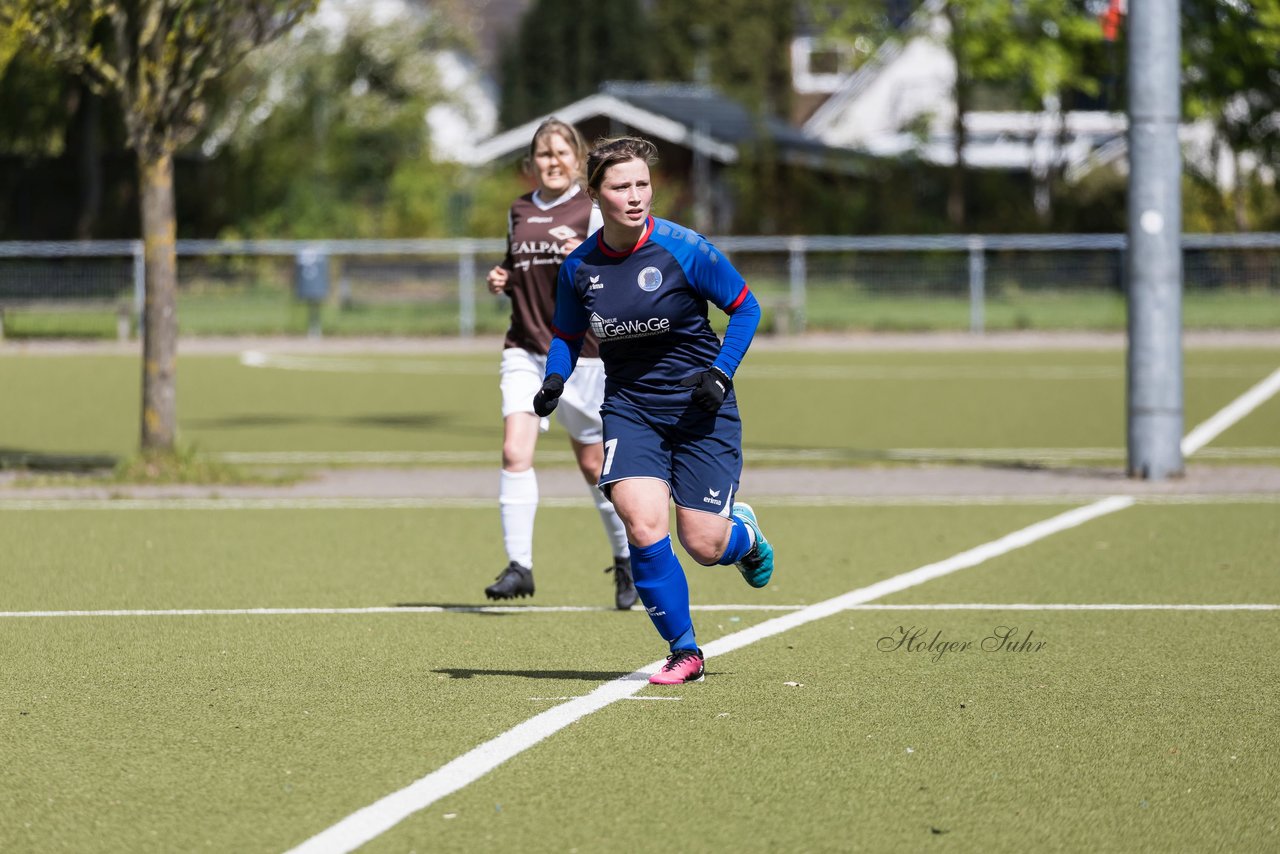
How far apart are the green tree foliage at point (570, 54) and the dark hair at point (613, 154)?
238 feet

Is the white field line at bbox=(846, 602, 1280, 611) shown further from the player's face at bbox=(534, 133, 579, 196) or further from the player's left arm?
the player's left arm

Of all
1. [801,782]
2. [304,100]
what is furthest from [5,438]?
[304,100]

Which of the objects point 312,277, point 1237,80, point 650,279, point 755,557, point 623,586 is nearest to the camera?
point 650,279

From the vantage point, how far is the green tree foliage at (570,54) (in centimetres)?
7906

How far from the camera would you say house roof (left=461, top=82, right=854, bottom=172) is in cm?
5125

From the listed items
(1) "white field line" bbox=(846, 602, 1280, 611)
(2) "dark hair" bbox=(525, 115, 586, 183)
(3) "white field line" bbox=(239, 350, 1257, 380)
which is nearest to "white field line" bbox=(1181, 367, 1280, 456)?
(3) "white field line" bbox=(239, 350, 1257, 380)

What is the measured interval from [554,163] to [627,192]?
2.38 meters

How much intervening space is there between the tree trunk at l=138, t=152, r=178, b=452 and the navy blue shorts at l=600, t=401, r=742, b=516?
760 cm

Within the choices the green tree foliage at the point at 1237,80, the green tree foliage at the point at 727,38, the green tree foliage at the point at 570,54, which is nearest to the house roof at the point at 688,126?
the green tree foliage at the point at 1237,80

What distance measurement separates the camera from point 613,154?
22.4 ft

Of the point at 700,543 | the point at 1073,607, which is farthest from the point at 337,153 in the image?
the point at 700,543

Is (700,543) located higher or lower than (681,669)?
higher

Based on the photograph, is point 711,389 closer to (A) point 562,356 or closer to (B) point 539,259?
(A) point 562,356

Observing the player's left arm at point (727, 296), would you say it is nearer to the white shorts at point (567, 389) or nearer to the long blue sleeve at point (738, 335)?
the long blue sleeve at point (738, 335)
